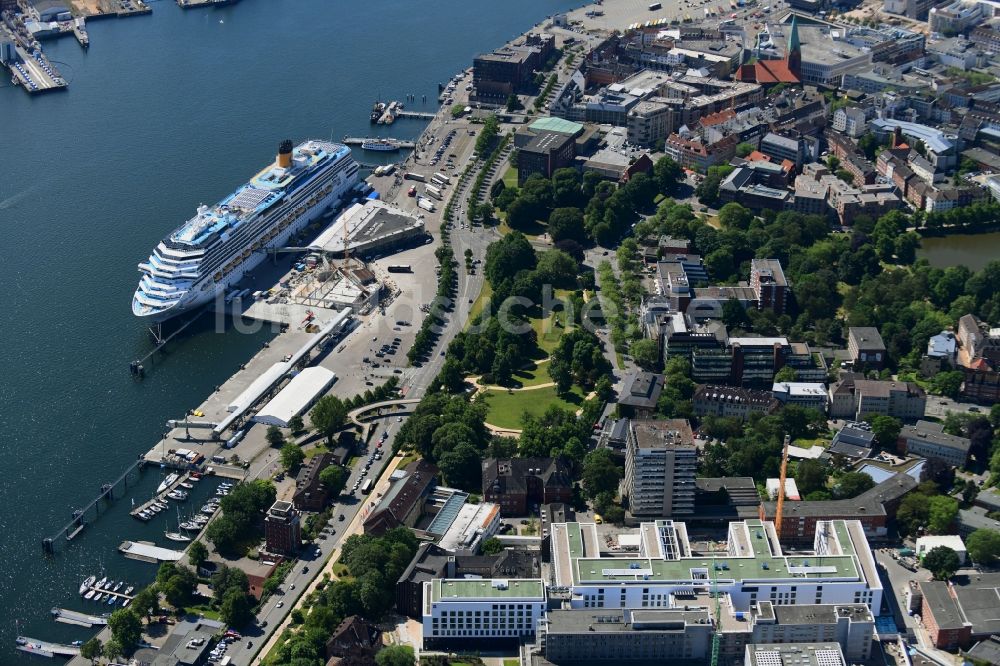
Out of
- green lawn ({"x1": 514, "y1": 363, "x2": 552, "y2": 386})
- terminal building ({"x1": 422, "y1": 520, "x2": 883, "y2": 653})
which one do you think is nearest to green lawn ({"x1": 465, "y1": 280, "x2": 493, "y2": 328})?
green lawn ({"x1": 514, "y1": 363, "x2": 552, "y2": 386})

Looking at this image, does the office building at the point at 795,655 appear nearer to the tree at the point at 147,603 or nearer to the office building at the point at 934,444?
the office building at the point at 934,444

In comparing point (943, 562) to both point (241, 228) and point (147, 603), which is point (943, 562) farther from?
point (241, 228)

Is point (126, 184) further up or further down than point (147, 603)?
further up

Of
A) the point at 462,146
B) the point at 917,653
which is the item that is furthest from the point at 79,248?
the point at 917,653

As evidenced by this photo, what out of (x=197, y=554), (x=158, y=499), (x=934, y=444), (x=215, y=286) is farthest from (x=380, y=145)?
(x=934, y=444)

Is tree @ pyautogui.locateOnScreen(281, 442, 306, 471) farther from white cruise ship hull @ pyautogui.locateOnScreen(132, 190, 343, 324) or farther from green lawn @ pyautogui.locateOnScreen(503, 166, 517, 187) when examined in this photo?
green lawn @ pyautogui.locateOnScreen(503, 166, 517, 187)

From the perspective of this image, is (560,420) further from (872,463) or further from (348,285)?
(348,285)

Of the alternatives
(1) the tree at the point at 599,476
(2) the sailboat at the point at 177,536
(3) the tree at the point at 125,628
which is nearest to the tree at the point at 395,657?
(3) the tree at the point at 125,628
